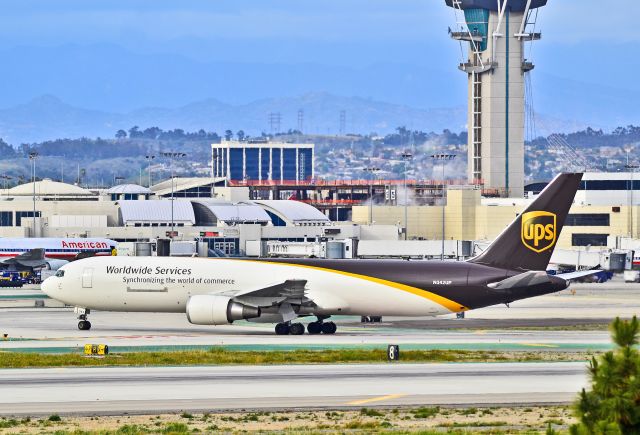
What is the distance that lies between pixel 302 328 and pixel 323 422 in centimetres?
3167

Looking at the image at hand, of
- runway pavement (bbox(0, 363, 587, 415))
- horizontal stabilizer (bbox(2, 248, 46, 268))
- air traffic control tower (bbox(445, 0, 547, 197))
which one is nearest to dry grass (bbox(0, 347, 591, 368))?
runway pavement (bbox(0, 363, 587, 415))

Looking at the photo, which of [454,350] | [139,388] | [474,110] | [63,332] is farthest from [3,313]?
[474,110]

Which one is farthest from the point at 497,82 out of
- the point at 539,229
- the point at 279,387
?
the point at 279,387

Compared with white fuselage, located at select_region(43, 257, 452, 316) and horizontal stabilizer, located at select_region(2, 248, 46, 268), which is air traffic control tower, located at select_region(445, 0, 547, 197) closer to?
horizontal stabilizer, located at select_region(2, 248, 46, 268)

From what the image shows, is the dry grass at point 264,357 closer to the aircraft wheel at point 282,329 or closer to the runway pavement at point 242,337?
the runway pavement at point 242,337

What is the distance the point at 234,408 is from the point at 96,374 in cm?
Answer: 1047

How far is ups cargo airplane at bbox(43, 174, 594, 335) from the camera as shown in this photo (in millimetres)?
69250

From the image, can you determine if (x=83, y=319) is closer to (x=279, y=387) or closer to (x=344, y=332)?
(x=344, y=332)

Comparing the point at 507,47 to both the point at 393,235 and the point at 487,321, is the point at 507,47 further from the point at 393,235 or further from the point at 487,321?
the point at 487,321

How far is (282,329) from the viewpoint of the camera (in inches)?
2744

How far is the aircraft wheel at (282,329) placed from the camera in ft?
229

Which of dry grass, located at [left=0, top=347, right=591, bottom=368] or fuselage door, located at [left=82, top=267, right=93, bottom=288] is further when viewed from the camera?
fuselage door, located at [left=82, top=267, right=93, bottom=288]

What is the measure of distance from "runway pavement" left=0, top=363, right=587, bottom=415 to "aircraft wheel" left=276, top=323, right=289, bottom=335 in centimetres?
1685

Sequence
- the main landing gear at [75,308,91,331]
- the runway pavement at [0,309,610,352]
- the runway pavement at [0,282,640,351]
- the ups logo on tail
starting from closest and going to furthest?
the runway pavement at [0,309,610,352] < the runway pavement at [0,282,640,351] < the ups logo on tail < the main landing gear at [75,308,91,331]
